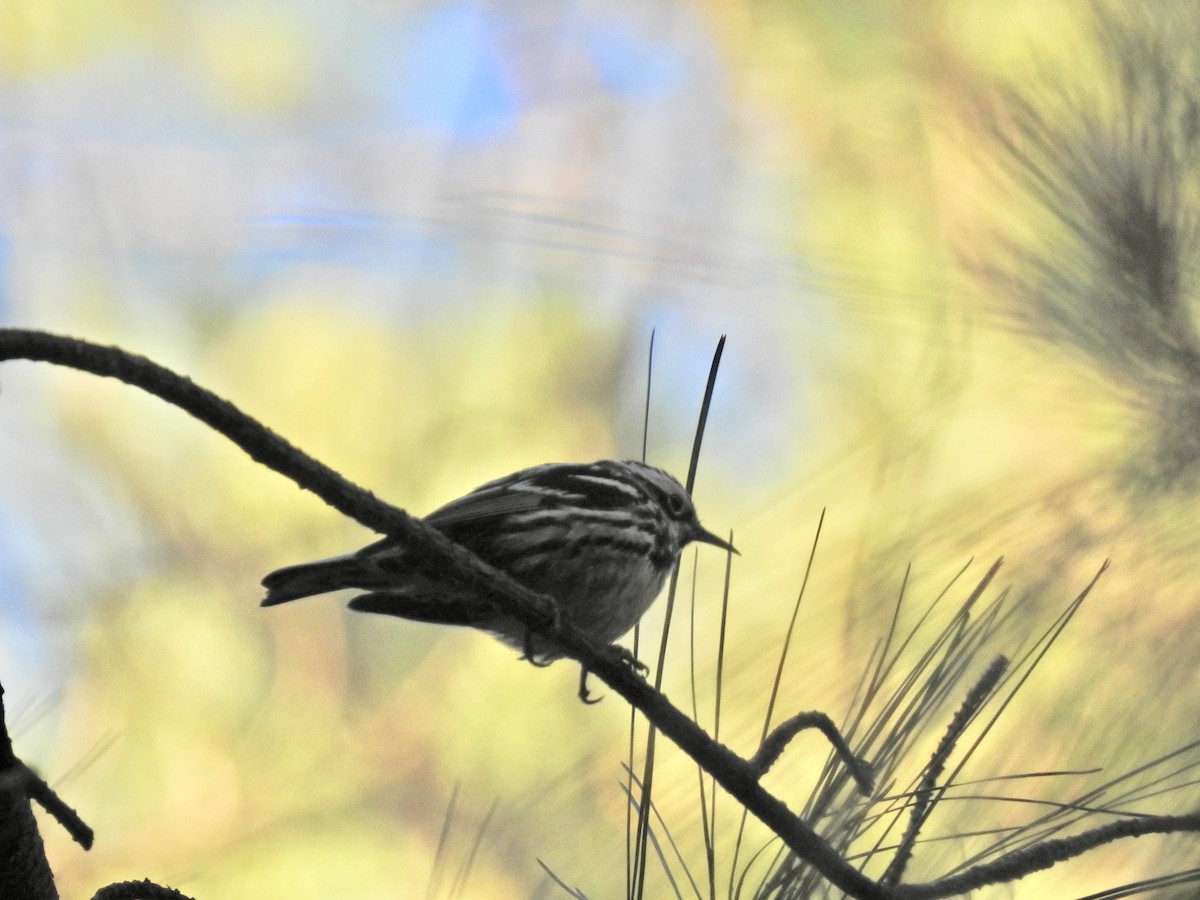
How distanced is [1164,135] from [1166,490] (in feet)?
0.72

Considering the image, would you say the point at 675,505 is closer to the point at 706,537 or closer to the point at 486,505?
the point at 706,537

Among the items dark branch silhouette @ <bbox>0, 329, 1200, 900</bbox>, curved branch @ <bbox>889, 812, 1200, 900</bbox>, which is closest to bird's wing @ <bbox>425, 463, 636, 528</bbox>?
dark branch silhouette @ <bbox>0, 329, 1200, 900</bbox>

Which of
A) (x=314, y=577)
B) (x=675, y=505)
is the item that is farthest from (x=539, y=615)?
(x=675, y=505)

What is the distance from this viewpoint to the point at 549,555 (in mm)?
916

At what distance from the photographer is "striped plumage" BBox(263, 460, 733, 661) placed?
2.91 feet

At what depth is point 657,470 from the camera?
3.26 feet

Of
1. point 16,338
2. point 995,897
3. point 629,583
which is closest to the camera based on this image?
point 16,338

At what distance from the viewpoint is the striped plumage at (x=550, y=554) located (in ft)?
2.91

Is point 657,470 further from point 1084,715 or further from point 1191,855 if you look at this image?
point 1191,855

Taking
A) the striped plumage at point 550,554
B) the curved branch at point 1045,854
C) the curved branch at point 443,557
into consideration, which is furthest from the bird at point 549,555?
the curved branch at point 1045,854

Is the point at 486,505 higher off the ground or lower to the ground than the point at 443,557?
higher

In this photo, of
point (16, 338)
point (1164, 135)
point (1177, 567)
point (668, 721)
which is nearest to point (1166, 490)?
point (1177, 567)

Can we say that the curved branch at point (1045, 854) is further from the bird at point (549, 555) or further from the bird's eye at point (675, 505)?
the bird's eye at point (675, 505)

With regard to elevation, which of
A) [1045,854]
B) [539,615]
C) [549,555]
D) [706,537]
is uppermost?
[706,537]
